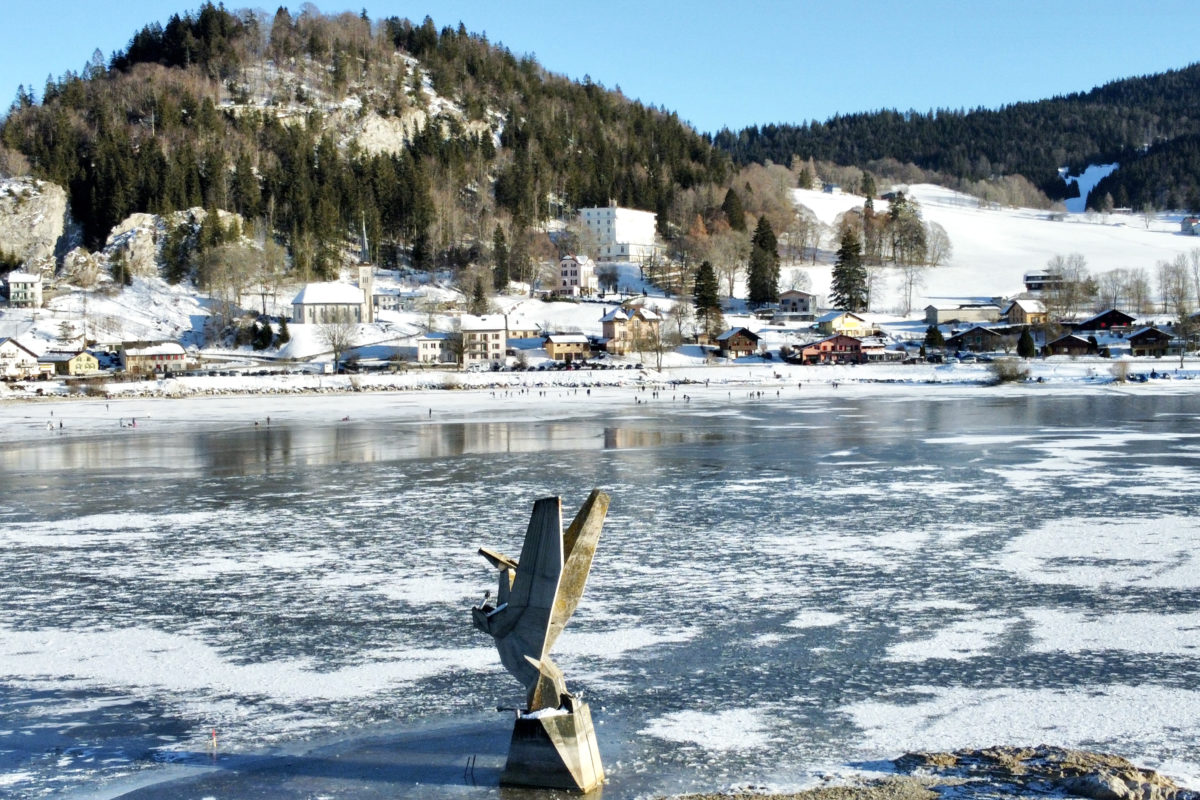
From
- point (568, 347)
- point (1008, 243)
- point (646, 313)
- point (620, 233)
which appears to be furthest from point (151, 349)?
point (1008, 243)

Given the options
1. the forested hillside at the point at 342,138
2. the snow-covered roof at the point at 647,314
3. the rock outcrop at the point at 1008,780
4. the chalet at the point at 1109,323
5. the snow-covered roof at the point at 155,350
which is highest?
the forested hillside at the point at 342,138

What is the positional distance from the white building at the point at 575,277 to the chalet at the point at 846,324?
82.0ft

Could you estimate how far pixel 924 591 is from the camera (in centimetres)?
1252

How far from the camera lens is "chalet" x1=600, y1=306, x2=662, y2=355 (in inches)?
2948

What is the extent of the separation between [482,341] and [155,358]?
2068cm

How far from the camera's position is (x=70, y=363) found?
6600 centimetres

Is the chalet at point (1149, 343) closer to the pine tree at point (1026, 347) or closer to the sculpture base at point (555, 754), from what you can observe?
the pine tree at point (1026, 347)

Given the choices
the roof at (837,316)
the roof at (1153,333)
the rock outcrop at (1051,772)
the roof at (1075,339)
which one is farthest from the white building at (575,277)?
the rock outcrop at (1051,772)

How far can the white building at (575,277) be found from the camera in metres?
95.4

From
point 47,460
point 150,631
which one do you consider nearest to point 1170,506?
point 150,631

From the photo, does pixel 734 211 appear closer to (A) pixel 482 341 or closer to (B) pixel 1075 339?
(B) pixel 1075 339

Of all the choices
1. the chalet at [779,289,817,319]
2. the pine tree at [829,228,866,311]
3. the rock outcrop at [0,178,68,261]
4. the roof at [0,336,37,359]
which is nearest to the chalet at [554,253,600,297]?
the chalet at [779,289,817,319]

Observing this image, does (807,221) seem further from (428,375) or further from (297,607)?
(297,607)

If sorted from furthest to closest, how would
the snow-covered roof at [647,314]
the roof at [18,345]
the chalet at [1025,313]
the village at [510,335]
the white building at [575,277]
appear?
the white building at [575,277] < the chalet at [1025,313] < the snow-covered roof at [647,314] < the village at [510,335] < the roof at [18,345]
